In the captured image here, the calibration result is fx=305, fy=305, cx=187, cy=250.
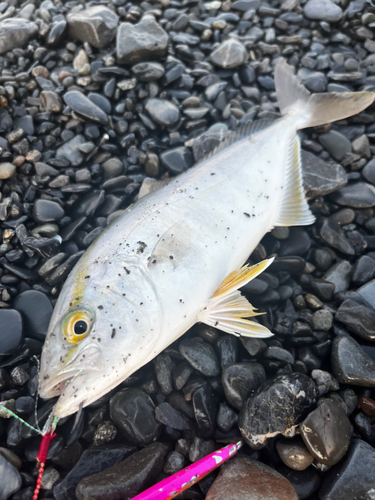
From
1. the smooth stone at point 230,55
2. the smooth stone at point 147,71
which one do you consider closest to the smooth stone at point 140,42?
the smooth stone at point 147,71

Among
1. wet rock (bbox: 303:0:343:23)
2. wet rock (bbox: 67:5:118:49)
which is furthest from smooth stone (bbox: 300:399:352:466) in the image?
wet rock (bbox: 303:0:343:23)

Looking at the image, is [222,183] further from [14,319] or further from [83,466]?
[83,466]

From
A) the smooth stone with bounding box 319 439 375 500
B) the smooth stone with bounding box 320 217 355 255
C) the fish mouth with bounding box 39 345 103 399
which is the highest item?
the fish mouth with bounding box 39 345 103 399

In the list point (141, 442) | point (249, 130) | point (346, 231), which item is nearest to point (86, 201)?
point (249, 130)

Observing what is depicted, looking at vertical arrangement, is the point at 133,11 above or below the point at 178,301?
above

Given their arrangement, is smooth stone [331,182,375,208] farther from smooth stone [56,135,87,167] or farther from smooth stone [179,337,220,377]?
smooth stone [56,135,87,167]

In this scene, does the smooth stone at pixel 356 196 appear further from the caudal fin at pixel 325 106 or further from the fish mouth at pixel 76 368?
the fish mouth at pixel 76 368

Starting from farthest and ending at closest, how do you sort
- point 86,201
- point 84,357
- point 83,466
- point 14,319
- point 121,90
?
point 121,90, point 86,201, point 14,319, point 83,466, point 84,357
